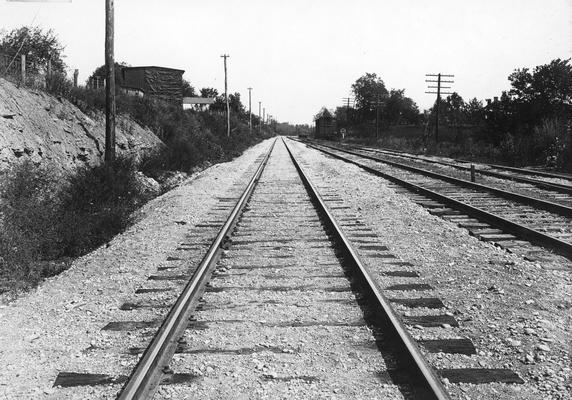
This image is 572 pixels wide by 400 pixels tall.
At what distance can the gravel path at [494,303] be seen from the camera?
342 centimetres

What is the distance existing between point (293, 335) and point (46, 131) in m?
9.49

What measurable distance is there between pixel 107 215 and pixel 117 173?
2.44 m

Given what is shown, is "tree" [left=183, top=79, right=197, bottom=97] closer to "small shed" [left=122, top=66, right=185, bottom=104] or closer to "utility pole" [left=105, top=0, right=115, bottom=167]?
"small shed" [left=122, top=66, right=185, bottom=104]

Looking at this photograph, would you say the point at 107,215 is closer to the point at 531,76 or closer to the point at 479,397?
the point at 479,397

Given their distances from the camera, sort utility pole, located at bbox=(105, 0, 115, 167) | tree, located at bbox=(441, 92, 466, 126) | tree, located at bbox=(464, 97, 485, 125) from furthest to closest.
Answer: tree, located at bbox=(441, 92, 466, 126)
tree, located at bbox=(464, 97, 485, 125)
utility pole, located at bbox=(105, 0, 115, 167)

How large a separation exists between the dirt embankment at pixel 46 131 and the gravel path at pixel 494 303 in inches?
273

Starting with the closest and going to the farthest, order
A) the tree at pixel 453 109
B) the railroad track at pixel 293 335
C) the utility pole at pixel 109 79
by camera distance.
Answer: the railroad track at pixel 293 335 → the utility pole at pixel 109 79 → the tree at pixel 453 109

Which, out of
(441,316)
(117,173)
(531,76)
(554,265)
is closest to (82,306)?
(441,316)

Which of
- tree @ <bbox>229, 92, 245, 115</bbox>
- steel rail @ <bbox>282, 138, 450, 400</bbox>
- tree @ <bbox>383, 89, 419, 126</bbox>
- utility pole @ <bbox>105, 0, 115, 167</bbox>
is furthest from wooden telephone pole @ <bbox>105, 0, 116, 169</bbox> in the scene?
tree @ <bbox>383, 89, 419, 126</bbox>

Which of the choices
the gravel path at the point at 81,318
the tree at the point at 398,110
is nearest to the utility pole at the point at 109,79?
the gravel path at the point at 81,318

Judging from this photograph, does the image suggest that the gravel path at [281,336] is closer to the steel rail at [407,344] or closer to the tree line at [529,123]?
the steel rail at [407,344]

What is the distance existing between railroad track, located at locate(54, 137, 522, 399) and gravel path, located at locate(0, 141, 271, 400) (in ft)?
0.48

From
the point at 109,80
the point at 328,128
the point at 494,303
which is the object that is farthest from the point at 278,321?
the point at 328,128

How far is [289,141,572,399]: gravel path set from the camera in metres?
3.42
